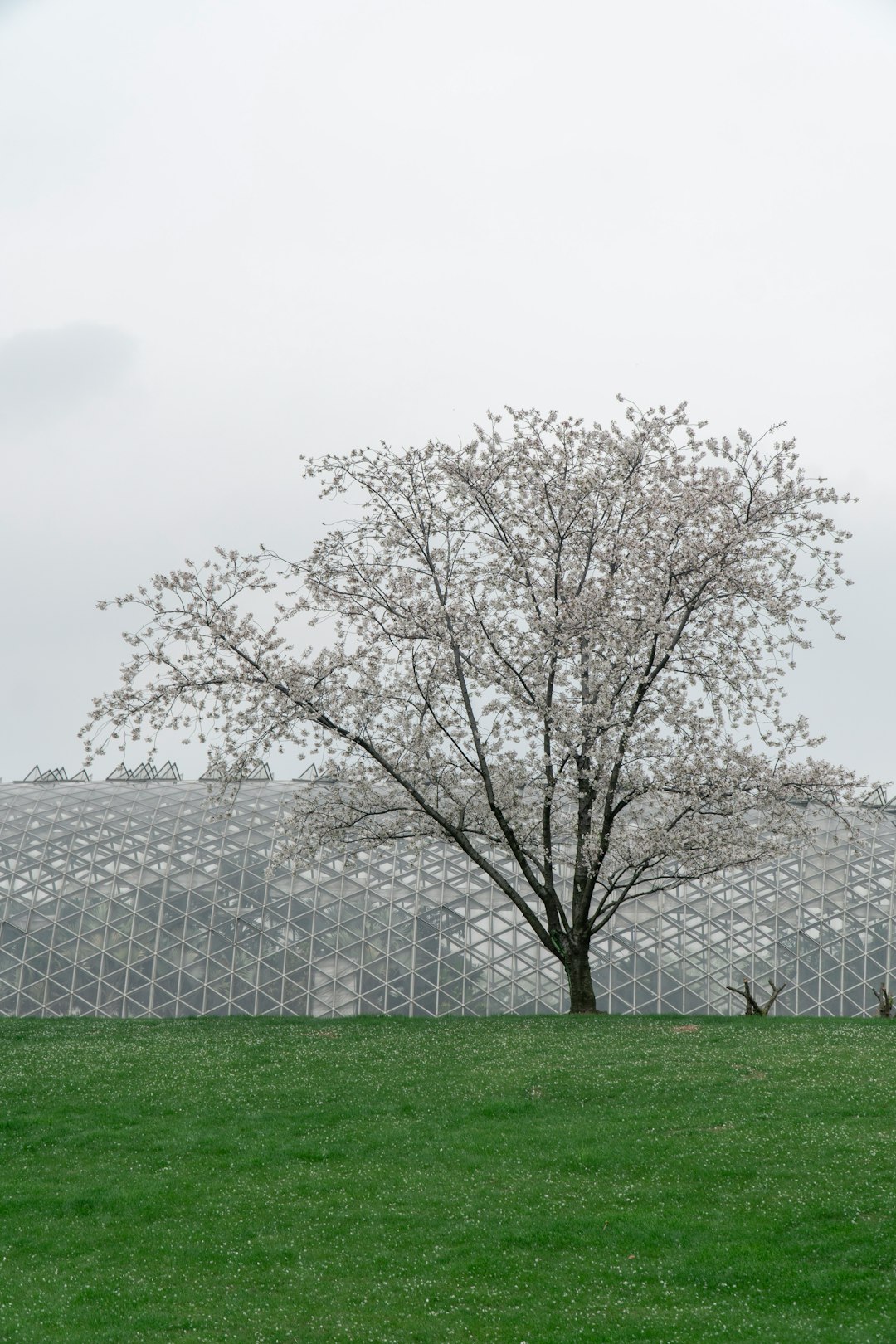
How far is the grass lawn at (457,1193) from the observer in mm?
13039

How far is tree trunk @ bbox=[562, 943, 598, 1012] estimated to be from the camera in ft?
94.8

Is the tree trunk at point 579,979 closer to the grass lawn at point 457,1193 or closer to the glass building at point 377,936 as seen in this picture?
the grass lawn at point 457,1193

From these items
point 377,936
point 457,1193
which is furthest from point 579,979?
point 377,936

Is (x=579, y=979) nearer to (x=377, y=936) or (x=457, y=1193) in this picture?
(x=457, y=1193)

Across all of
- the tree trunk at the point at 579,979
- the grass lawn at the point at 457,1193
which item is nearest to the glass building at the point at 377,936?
the tree trunk at the point at 579,979

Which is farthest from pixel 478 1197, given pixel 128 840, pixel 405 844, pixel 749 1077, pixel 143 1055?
pixel 128 840

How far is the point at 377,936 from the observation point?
135 feet

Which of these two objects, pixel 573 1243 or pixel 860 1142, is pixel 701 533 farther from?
pixel 573 1243

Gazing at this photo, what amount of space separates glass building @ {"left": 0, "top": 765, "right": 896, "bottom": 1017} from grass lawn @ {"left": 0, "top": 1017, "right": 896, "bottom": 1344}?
48.4 feet

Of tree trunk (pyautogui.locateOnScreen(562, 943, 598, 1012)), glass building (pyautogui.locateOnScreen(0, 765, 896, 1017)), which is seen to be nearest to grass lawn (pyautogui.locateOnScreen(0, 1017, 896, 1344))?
tree trunk (pyautogui.locateOnScreen(562, 943, 598, 1012))

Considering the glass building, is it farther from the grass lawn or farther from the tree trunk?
the grass lawn

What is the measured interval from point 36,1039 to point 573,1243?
17444mm

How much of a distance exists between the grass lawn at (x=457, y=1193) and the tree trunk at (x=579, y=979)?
380 centimetres

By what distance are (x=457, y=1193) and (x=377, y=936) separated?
2505cm
